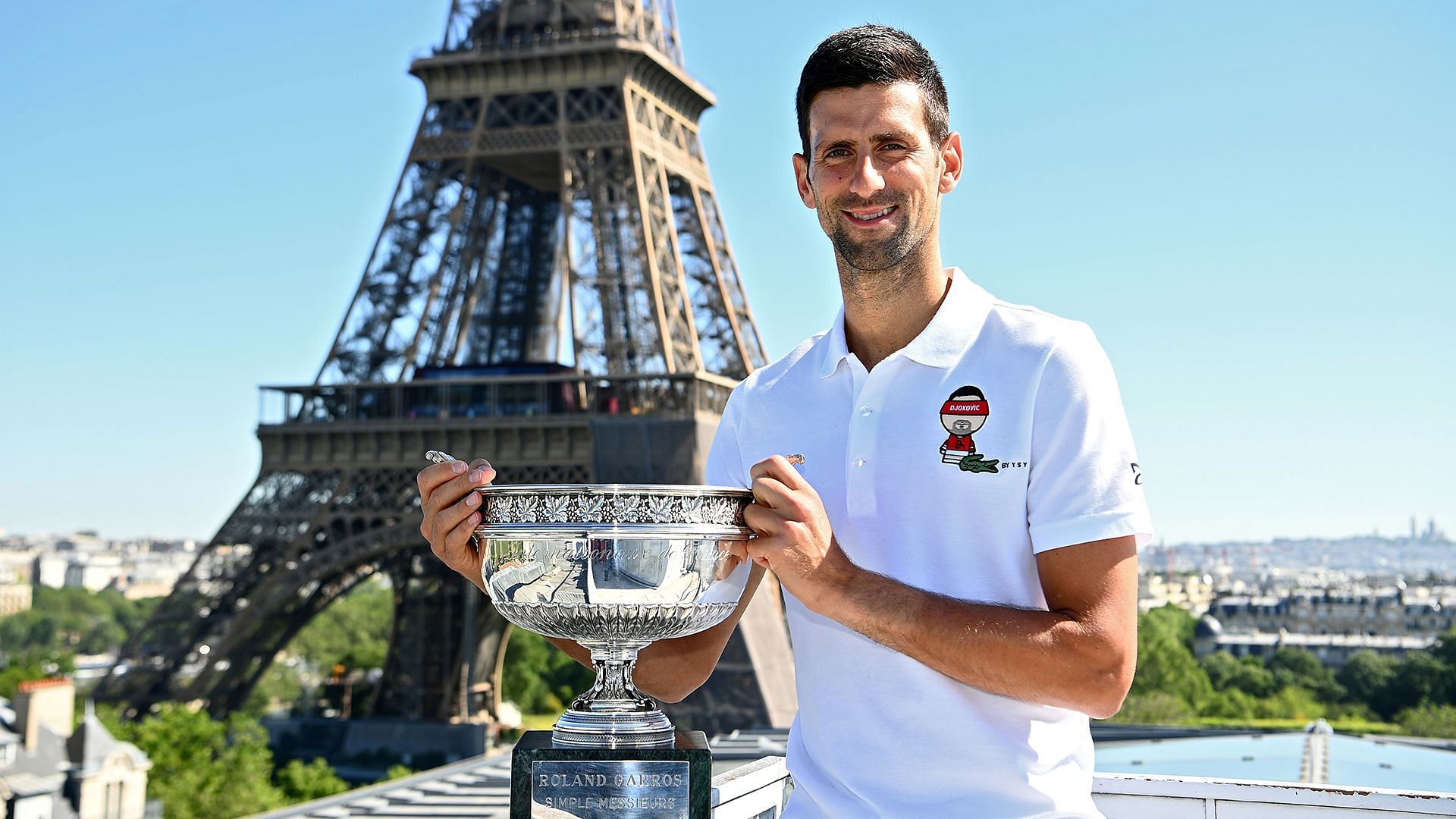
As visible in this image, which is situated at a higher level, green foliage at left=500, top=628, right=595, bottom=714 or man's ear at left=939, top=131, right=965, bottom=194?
man's ear at left=939, top=131, right=965, bottom=194

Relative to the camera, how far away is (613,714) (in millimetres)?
2301

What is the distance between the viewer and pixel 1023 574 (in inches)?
89.1

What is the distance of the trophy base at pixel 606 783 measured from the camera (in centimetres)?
→ 220

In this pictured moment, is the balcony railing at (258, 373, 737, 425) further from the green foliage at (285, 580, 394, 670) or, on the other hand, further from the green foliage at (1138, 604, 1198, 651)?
the green foliage at (285, 580, 394, 670)

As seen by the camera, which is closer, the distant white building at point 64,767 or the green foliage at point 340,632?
the distant white building at point 64,767

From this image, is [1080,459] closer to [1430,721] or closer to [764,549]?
[764,549]

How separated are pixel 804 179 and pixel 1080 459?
83 cm

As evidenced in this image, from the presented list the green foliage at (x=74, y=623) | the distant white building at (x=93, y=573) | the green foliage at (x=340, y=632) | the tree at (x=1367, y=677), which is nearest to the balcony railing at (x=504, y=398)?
the tree at (x=1367, y=677)

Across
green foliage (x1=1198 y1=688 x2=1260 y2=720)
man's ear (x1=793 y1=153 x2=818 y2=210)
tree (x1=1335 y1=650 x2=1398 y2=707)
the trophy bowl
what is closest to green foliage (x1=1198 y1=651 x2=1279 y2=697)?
tree (x1=1335 y1=650 x2=1398 y2=707)

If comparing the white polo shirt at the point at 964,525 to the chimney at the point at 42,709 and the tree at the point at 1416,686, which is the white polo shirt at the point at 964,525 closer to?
the chimney at the point at 42,709

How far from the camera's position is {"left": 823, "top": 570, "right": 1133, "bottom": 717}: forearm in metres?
2.11

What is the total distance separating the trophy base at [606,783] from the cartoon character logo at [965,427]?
0.65 meters

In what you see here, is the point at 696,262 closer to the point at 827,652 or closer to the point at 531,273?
the point at 531,273

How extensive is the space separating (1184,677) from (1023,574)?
46.5m
